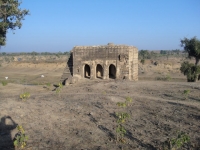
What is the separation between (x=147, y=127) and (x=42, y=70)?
46.8 metres

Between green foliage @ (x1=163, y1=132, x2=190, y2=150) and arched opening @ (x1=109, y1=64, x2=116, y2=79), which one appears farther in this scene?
arched opening @ (x1=109, y1=64, x2=116, y2=79)

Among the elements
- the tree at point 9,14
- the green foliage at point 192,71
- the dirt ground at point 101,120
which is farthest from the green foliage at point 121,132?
the green foliage at point 192,71

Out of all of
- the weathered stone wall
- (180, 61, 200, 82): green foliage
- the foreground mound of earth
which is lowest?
the foreground mound of earth

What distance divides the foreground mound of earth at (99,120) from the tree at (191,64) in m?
9.66

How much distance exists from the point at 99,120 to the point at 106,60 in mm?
12344

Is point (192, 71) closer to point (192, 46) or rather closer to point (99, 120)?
point (192, 46)

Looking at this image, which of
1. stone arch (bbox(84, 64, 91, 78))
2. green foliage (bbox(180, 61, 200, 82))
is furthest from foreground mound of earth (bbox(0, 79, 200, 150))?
green foliage (bbox(180, 61, 200, 82))

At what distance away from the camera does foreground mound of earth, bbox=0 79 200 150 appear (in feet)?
29.5

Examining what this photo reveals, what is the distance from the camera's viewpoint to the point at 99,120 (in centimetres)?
1135

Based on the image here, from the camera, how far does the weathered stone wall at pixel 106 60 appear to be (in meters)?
22.8

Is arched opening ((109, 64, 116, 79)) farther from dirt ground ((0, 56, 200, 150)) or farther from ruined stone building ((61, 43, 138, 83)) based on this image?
dirt ground ((0, 56, 200, 150))

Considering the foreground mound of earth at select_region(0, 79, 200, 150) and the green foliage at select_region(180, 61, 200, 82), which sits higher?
the green foliage at select_region(180, 61, 200, 82)

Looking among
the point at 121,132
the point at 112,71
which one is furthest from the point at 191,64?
the point at 121,132

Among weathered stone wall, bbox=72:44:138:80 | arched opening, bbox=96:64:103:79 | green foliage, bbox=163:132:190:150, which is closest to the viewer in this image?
green foliage, bbox=163:132:190:150
